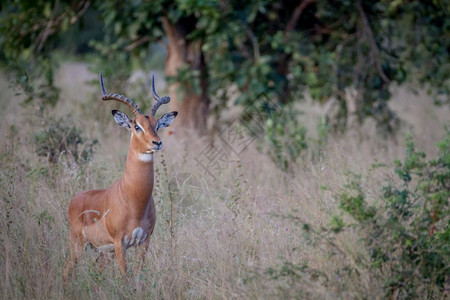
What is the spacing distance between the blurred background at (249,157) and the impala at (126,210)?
20 cm

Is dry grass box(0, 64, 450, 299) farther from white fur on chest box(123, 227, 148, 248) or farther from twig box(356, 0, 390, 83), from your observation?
twig box(356, 0, 390, 83)

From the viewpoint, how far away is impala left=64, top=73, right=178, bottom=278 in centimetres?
405

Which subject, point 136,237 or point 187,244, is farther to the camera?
point 187,244

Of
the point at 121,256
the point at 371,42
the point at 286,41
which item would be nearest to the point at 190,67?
the point at 286,41

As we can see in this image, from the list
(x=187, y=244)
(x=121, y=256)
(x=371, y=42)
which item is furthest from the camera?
(x=371, y=42)

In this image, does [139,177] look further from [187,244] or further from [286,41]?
[286,41]

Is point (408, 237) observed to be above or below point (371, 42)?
below

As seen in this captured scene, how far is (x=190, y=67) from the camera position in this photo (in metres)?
8.87

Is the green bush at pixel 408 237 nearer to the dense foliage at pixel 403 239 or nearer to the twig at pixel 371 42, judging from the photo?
the dense foliage at pixel 403 239

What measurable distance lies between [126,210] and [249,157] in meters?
3.43

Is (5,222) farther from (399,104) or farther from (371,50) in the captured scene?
(399,104)

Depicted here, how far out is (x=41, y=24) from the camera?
872 cm

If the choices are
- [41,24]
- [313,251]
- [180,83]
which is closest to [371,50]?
[180,83]

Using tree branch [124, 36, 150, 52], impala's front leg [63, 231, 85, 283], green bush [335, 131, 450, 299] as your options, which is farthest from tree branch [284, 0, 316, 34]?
impala's front leg [63, 231, 85, 283]
